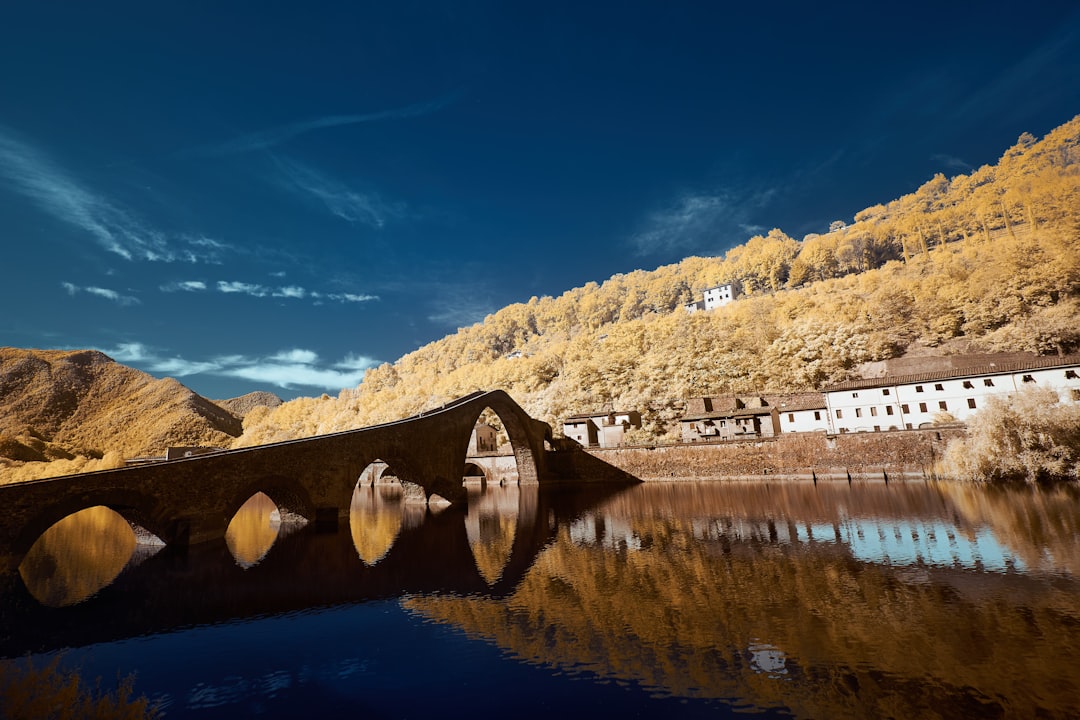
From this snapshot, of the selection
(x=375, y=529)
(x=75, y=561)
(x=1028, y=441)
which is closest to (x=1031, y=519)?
(x=1028, y=441)

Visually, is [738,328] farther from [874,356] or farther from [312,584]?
[312,584]

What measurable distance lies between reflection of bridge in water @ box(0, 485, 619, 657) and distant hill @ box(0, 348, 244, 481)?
6278cm

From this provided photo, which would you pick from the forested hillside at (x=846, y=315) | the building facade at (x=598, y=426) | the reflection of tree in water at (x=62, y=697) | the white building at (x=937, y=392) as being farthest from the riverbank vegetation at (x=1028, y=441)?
the reflection of tree in water at (x=62, y=697)

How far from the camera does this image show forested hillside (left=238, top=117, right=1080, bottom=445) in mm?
52094

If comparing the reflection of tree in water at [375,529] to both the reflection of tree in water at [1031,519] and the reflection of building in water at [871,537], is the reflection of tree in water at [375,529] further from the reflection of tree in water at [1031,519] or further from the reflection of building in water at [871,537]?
the reflection of tree in water at [1031,519]

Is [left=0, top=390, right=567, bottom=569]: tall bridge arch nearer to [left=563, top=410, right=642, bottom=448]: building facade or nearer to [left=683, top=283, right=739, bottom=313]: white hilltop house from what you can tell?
[left=563, top=410, right=642, bottom=448]: building facade

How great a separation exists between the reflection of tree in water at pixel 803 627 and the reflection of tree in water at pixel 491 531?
1.67 m

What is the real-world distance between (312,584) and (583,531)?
11.7 m

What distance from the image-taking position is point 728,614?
1019 centimetres

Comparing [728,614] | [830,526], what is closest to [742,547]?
[830,526]

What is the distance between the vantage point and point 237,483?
67.7 feet

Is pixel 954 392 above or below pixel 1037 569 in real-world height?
above

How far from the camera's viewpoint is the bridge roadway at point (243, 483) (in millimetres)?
15641

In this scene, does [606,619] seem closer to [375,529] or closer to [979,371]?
[375,529]
